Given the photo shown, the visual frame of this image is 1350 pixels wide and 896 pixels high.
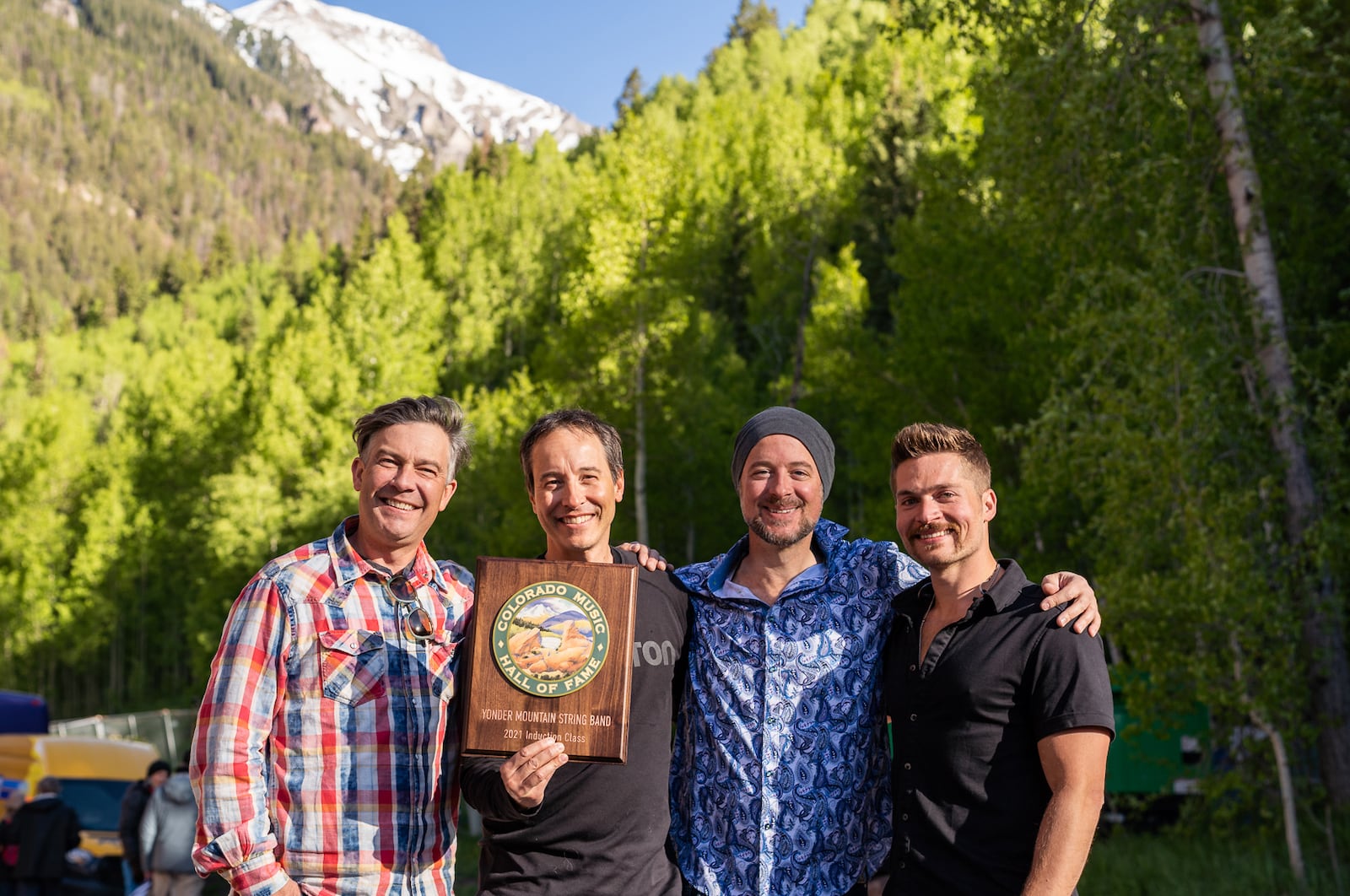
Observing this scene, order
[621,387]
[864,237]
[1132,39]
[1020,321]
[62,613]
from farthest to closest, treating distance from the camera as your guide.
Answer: [62,613] < [864,237] < [621,387] < [1020,321] < [1132,39]

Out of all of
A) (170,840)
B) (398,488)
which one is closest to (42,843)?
(170,840)

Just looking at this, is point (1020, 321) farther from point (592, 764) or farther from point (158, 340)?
point (158, 340)

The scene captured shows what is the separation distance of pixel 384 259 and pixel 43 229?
168 m

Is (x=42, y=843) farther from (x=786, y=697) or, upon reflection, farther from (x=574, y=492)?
(x=786, y=697)

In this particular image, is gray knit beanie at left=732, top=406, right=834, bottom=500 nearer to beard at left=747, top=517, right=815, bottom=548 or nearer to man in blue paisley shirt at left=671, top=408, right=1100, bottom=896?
man in blue paisley shirt at left=671, top=408, right=1100, bottom=896

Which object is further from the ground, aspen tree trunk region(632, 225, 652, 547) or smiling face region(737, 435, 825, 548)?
aspen tree trunk region(632, 225, 652, 547)

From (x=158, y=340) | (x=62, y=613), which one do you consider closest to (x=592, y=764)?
(x=62, y=613)

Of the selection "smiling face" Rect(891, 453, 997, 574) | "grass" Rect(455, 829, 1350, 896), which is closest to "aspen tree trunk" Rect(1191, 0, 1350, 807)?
"grass" Rect(455, 829, 1350, 896)

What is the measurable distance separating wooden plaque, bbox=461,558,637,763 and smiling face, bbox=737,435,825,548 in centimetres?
52

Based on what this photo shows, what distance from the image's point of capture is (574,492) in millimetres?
3484

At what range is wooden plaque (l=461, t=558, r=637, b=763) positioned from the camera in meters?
3.11

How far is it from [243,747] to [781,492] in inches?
65.0

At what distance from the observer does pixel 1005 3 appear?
12016 millimetres

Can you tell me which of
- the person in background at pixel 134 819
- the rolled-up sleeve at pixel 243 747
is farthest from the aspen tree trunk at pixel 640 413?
the rolled-up sleeve at pixel 243 747
